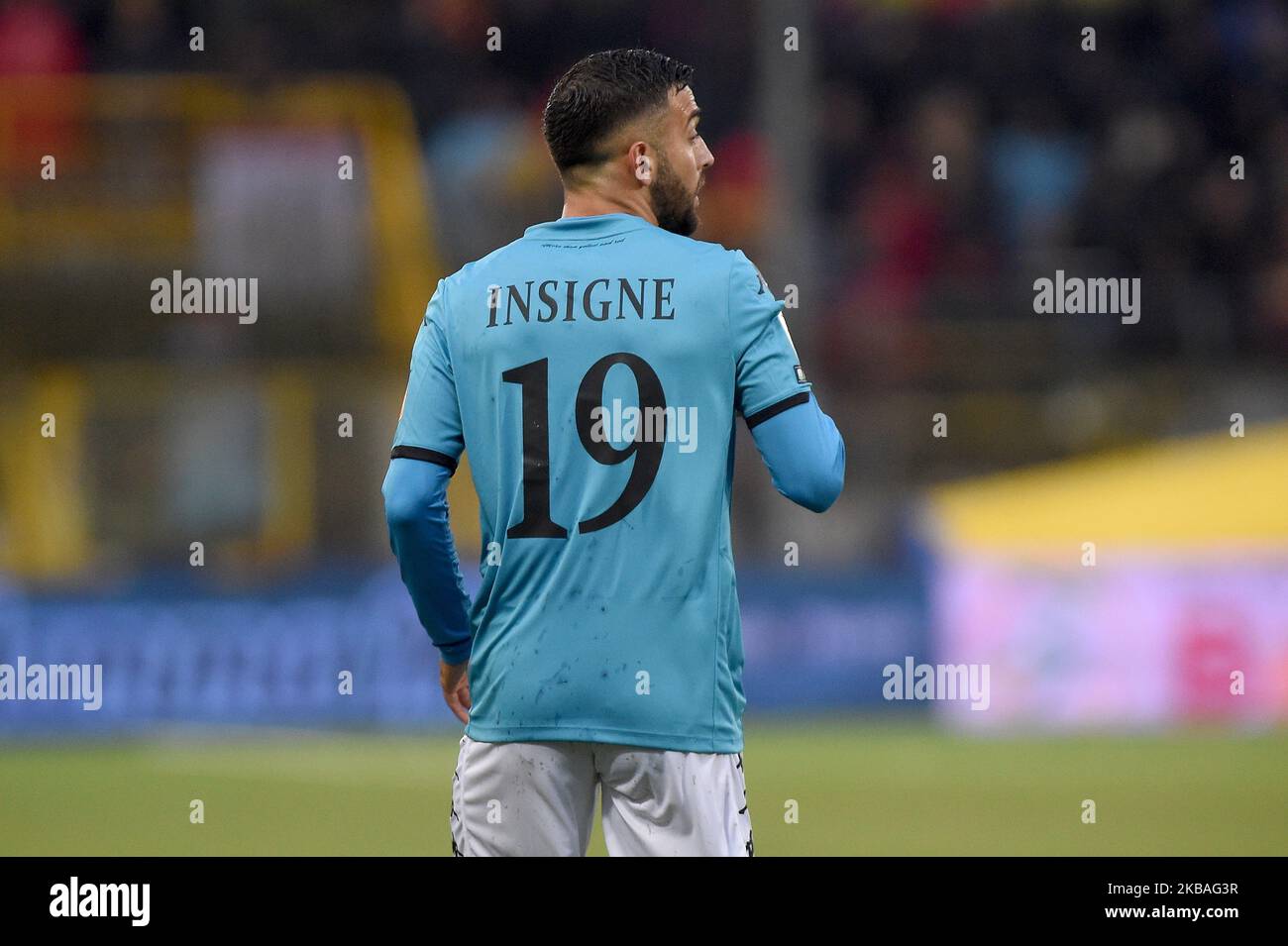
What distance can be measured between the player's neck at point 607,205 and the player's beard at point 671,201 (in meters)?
0.02

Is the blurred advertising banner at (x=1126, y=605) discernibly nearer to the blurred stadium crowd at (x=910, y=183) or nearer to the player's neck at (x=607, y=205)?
the blurred stadium crowd at (x=910, y=183)

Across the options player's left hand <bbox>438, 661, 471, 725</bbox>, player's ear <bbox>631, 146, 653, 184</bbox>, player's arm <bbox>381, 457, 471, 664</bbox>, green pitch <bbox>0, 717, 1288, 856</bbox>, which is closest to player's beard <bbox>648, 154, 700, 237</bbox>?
player's ear <bbox>631, 146, 653, 184</bbox>

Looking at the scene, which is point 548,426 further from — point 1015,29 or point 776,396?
point 1015,29

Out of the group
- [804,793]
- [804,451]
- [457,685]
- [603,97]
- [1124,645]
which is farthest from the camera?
[1124,645]

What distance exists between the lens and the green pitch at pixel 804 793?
772cm

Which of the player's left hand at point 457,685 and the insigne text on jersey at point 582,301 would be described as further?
the player's left hand at point 457,685

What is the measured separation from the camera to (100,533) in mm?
12398

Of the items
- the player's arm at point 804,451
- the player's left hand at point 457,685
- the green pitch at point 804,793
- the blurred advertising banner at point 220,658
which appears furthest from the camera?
the blurred advertising banner at point 220,658

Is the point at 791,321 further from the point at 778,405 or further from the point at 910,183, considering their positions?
the point at 778,405

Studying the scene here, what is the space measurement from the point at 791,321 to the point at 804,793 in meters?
4.49

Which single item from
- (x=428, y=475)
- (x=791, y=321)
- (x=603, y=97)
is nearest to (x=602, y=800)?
(x=428, y=475)

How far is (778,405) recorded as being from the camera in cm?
320

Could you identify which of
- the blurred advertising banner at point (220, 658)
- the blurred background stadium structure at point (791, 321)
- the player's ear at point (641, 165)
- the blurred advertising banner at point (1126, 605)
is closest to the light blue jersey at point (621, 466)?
the player's ear at point (641, 165)
